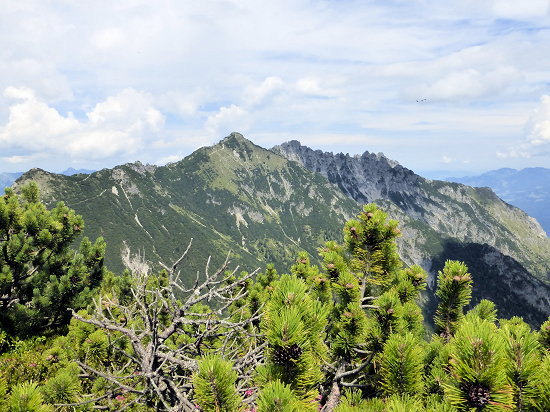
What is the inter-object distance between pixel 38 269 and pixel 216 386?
48.6 ft

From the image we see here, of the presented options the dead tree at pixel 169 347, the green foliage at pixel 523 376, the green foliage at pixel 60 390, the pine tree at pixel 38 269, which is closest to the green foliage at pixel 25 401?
the dead tree at pixel 169 347

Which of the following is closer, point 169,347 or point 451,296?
point 169,347

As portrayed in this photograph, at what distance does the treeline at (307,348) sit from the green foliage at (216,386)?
12 millimetres

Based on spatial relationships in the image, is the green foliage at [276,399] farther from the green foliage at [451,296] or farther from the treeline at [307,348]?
the green foliage at [451,296]

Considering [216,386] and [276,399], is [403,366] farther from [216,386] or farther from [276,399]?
[216,386]

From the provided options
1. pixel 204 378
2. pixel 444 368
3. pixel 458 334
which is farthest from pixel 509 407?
pixel 204 378

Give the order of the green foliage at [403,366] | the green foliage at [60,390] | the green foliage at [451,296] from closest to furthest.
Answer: the green foliage at [403,366]
the green foliage at [60,390]
the green foliage at [451,296]

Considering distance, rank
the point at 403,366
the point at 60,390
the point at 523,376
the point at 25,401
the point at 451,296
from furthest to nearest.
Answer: the point at 451,296
the point at 60,390
the point at 403,366
the point at 523,376
the point at 25,401

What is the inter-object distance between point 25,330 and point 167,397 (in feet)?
38.1

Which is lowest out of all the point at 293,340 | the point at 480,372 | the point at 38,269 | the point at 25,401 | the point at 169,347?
the point at 38,269

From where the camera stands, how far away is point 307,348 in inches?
119

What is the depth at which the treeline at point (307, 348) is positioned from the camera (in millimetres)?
2670

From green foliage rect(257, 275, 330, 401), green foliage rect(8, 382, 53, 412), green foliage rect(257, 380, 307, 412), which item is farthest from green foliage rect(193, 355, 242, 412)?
green foliage rect(8, 382, 53, 412)

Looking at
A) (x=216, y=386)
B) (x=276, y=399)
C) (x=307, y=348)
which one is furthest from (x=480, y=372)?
(x=216, y=386)
